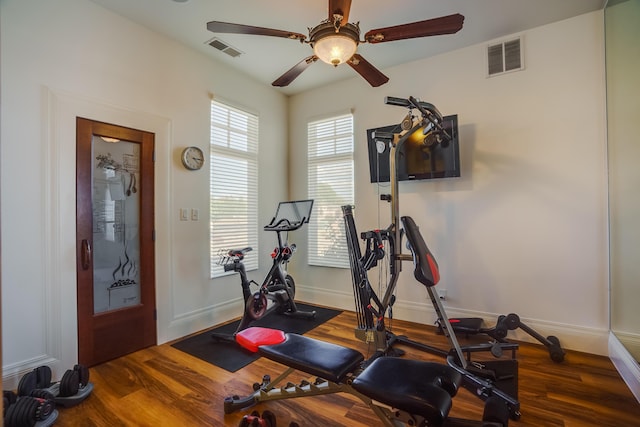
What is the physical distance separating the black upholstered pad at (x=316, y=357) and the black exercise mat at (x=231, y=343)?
3.15ft

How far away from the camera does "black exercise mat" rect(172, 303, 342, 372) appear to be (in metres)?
2.88

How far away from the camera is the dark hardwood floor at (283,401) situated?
2.10m

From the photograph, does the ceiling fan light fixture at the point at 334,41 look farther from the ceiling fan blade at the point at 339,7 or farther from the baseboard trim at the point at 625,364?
the baseboard trim at the point at 625,364

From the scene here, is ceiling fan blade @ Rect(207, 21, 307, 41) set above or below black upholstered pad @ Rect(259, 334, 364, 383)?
above

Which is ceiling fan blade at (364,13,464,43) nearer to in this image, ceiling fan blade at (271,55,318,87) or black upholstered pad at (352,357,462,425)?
ceiling fan blade at (271,55,318,87)

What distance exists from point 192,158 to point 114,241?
114cm

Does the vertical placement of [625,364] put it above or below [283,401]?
above

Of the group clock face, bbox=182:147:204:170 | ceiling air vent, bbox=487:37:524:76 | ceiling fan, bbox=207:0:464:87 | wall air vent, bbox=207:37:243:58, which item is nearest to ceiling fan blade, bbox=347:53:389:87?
ceiling fan, bbox=207:0:464:87

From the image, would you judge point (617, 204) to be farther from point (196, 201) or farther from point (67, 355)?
point (67, 355)

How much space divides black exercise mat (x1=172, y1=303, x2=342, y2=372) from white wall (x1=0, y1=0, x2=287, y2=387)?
23 cm

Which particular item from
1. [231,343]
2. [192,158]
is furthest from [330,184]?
[231,343]

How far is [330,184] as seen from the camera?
14.6 feet

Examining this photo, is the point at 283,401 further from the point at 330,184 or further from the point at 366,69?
the point at 330,184

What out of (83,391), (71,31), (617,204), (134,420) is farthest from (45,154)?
(617,204)
